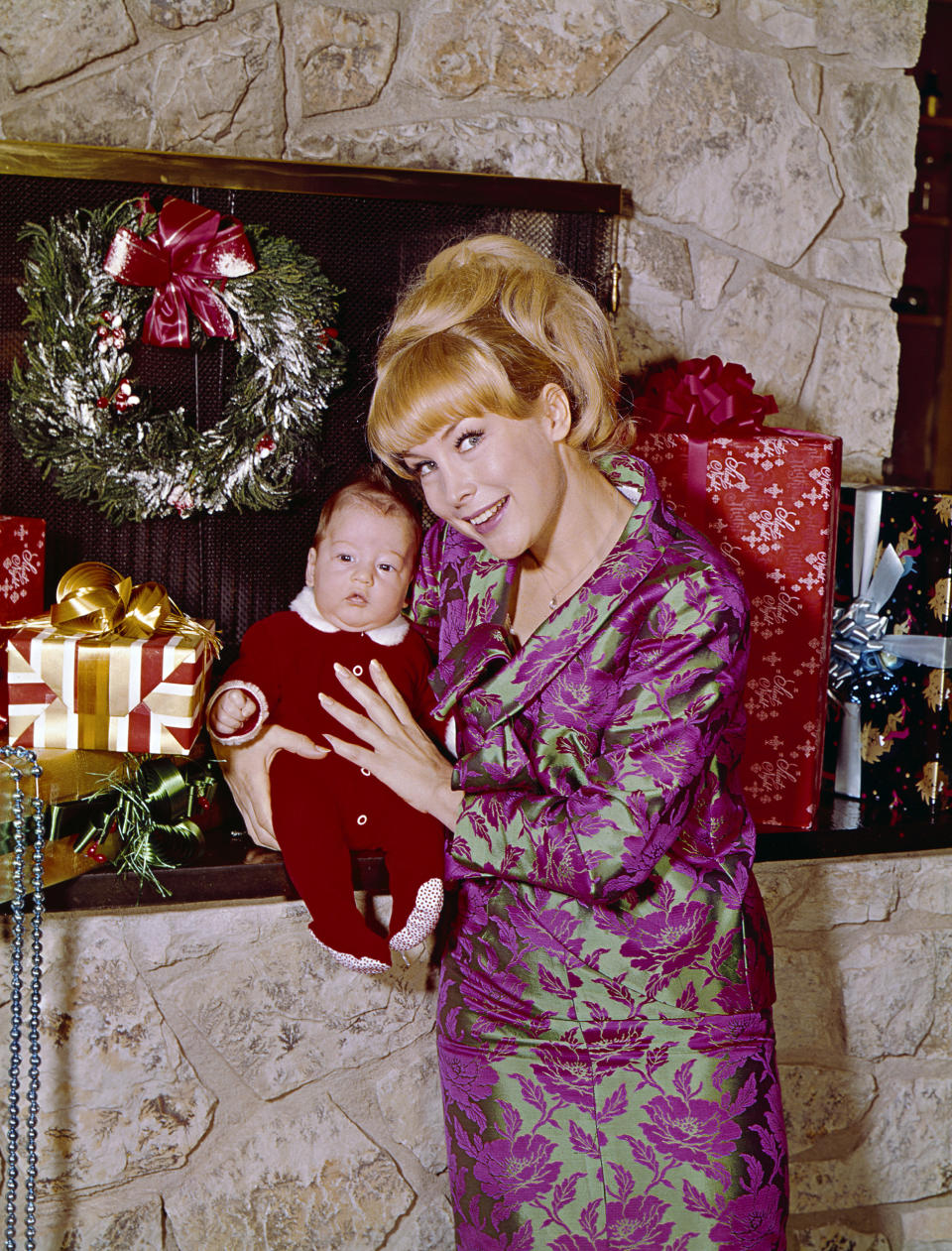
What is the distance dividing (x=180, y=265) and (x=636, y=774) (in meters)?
1.11

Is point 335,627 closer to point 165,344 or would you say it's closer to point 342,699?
point 342,699

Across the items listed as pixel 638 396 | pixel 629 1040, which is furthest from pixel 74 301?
pixel 629 1040

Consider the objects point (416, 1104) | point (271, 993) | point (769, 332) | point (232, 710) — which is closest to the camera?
point (232, 710)

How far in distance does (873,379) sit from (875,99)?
53cm

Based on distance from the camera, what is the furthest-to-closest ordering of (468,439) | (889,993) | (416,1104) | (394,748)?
(889,993) → (416,1104) → (394,748) → (468,439)

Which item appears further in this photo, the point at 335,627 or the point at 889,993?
the point at 889,993

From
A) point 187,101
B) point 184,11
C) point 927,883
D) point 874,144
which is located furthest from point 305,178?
point 927,883

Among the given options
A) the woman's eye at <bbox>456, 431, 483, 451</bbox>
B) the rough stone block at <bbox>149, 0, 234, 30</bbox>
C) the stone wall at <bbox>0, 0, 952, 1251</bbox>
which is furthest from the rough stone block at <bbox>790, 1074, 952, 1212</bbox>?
the rough stone block at <bbox>149, 0, 234, 30</bbox>

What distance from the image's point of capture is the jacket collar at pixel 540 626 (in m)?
1.32

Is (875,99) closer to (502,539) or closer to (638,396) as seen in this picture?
(638,396)

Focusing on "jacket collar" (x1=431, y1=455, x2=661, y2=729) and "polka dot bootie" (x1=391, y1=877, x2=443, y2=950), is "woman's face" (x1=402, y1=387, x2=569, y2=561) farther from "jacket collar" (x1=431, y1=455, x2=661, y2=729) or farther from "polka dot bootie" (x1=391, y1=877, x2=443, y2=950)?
"polka dot bootie" (x1=391, y1=877, x2=443, y2=950)

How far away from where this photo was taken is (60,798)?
1.53 metres

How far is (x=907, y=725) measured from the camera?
192 centimetres

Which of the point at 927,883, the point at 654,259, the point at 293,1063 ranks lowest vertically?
the point at 293,1063
